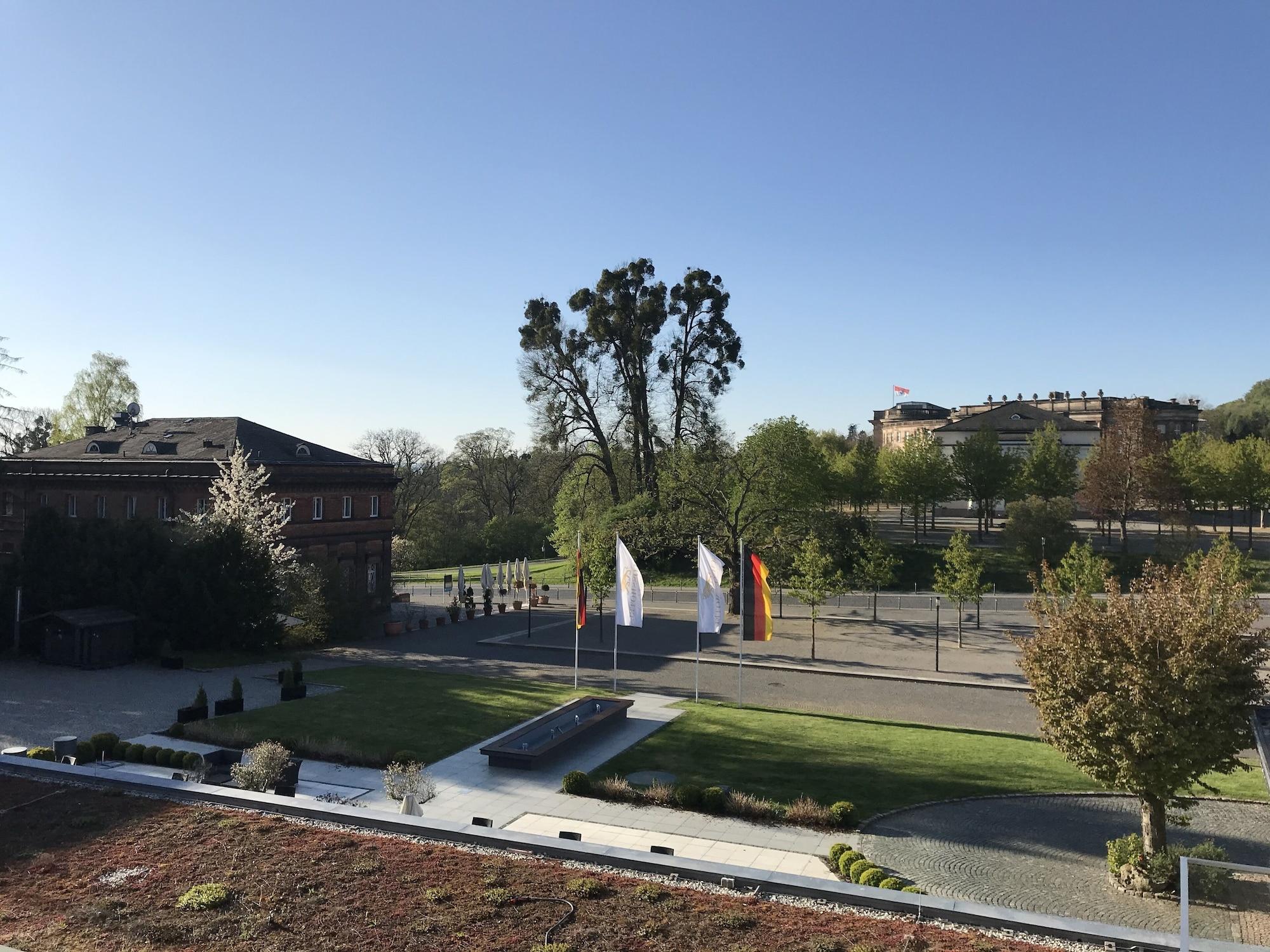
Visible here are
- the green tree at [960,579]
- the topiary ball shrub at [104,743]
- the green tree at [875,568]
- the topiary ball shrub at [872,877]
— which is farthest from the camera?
the green tree at [875,568]

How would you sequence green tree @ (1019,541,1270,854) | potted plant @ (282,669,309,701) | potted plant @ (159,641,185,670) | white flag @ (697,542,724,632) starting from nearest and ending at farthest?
green tree @ (1019,541,1270,854) → white flag @ (697,542,724,632) → potted plant @ (282,669,309,701) → potted plant @ (159,641,185,670)

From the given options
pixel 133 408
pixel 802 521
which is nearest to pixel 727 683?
pixel 802 521

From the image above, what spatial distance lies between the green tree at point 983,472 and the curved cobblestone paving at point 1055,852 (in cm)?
5157

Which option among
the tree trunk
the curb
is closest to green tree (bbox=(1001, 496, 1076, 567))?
the curb

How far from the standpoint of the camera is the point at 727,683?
3123 centimetres

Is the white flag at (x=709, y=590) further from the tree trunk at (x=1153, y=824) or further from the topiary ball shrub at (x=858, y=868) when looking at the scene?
the tree trunk at (x=1153, y=824)

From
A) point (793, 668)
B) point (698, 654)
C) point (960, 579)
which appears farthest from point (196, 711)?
point (960, 579)

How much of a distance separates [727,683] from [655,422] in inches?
1123

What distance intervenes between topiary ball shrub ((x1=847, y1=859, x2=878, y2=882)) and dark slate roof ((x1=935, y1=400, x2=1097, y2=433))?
87.1 m

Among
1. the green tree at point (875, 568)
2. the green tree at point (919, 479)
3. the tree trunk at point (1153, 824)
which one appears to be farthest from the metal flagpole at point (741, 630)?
the green tree at point (919, 479)

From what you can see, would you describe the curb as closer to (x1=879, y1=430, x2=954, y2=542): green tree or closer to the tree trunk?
the tree trunk

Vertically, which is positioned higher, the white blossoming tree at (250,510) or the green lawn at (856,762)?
the white blossoming tree at (250,510)

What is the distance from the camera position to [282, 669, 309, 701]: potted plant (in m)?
27.3

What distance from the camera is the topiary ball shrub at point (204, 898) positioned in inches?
484
